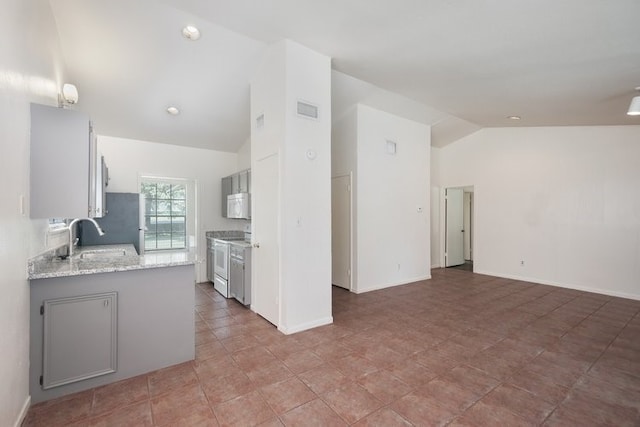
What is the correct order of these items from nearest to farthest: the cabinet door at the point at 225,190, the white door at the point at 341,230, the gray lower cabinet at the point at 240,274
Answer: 1. the gray lower cabinet at the point at 240,274
2. the white door at the point at 341,230
3. the cabinet door at the point at 225,190

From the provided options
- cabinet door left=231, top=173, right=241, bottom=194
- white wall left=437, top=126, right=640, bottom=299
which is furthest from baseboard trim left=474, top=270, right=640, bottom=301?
cabinet door left=231, top=173, right=241, bottom=194

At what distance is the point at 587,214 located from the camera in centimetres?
520

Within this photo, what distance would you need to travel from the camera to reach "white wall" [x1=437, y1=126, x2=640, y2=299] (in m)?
4.86

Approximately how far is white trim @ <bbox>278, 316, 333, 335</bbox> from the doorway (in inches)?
189

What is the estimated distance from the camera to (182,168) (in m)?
5.80

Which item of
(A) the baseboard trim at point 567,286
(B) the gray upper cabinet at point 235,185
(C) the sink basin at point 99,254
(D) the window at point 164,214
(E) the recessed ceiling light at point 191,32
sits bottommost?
(A) the baseboard trim at point 567,286

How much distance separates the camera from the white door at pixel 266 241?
11.3 ft

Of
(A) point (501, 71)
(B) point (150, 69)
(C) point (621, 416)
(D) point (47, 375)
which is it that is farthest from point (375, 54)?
(D) point (47, 375)

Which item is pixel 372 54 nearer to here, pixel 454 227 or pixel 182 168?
pixel 182 168

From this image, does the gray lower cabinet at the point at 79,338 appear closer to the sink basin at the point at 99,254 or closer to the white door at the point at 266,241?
the sink basin at the point at 99,254

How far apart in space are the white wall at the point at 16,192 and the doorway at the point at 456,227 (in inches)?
290

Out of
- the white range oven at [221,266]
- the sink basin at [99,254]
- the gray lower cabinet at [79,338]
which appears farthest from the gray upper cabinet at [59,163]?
the white range oven at [221,266]

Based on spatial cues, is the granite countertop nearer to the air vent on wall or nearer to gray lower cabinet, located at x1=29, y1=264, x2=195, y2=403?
gray lower cabinet, located at x1=29, y1=264, x2=195, y2=403

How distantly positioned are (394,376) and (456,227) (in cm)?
594
